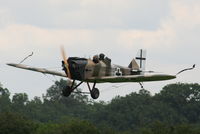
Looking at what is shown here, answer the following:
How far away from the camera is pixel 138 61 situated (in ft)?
218

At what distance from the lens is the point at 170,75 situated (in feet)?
178

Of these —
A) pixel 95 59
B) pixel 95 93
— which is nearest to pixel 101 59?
pixel 95 59

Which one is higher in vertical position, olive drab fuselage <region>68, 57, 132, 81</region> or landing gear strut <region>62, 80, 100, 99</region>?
olive drab fuselage <region>68, 57, 132, 81</region>

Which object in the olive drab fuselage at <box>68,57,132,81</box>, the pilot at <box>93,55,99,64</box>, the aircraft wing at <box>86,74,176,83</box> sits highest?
the pilot at <box>93,55,99,64</box>

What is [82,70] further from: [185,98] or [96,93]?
[185,98]

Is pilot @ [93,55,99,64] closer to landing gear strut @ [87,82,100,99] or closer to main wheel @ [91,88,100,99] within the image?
landing gear strut @ [87,82,100,99]

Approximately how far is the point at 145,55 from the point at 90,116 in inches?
4884

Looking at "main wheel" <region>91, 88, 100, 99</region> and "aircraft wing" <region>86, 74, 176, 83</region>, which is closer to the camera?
"main wheel" <region>91, 88, 100, 99</region>

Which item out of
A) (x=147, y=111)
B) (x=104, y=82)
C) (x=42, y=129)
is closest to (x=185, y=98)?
(x=147, y=111)

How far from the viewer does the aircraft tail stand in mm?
64875

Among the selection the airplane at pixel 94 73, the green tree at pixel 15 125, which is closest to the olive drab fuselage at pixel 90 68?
the airplane at pixel 94 73

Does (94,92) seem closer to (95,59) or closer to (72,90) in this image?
(72,90)

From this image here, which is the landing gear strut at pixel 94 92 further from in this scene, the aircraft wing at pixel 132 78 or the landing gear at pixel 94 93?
the aircraft wing at pixel 132 78

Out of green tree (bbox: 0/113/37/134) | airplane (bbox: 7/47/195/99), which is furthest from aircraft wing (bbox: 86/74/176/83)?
green tree (bbox: 0/113/37/134)
